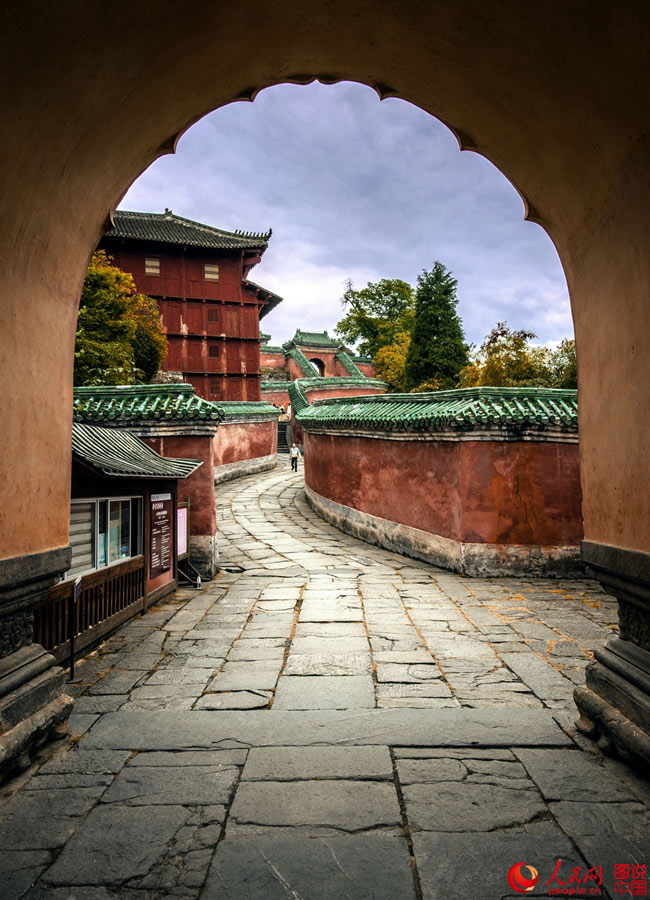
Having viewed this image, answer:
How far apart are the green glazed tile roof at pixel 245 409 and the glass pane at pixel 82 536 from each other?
49.3 feet

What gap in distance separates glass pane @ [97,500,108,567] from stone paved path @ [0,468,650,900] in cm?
86

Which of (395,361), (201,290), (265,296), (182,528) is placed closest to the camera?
(182,528)

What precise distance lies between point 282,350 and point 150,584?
38.1m

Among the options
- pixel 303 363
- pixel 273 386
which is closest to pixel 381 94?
pixel 273 386

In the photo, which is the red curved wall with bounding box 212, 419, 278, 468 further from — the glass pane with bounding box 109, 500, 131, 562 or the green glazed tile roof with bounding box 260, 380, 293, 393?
the glass pane with bounding box 109, 500, 131, 562

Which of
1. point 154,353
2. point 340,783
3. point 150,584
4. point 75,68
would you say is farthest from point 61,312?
point 154,353

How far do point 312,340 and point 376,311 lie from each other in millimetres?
5563

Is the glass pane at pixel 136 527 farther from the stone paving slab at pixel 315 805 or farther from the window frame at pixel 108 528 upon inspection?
the stone paving slab at pixel 315 805

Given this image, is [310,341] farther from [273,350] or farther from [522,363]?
[522,363]

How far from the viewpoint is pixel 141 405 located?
30.7ft

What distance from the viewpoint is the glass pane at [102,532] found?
5.52 metres

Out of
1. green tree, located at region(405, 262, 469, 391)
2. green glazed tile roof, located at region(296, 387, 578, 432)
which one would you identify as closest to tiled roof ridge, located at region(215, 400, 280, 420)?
green tree, located at region(405, 262, 469, 391)

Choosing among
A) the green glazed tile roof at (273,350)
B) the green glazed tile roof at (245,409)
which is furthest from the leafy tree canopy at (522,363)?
the green glazed tile roof at (273,350)

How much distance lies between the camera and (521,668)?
4.61 meters
